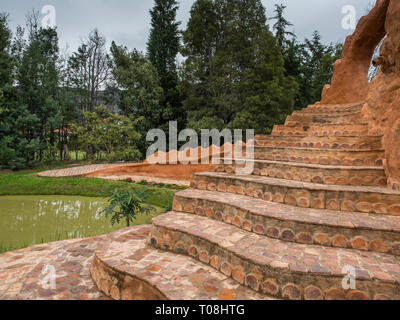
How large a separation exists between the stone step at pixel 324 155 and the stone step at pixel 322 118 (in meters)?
1.44

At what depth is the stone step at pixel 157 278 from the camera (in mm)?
1641

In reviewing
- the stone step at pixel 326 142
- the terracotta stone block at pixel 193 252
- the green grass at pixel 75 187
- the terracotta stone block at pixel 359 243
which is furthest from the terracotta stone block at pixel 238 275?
the green grass at pixel 75 187

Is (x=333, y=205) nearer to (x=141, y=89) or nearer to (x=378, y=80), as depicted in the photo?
(x=378, y=80)

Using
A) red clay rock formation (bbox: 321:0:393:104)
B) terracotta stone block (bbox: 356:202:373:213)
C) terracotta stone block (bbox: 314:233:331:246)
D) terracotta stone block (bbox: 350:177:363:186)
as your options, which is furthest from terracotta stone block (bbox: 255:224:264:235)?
red clay rock formation (bbox: 321:0:393:104)

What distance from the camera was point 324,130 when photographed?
4.54 m

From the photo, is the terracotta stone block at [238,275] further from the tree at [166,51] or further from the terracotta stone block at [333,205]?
the tree at [166,51]

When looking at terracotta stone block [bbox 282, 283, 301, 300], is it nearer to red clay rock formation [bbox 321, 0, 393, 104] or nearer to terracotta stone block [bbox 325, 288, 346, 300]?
terracotta stone block [bbox 325, 288, 346, 300]

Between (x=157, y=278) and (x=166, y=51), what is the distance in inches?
701

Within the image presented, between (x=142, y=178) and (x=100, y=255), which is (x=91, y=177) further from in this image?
(x=100, y=255)

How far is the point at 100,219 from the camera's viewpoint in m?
5.52

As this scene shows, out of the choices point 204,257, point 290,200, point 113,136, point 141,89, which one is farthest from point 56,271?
point 141,89

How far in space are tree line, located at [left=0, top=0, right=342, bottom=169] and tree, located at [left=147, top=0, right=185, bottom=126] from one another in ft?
0.23

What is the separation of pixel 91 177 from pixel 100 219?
5.35 metres

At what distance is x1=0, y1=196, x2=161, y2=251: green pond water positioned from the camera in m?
4.39
